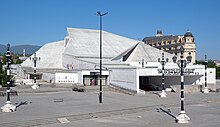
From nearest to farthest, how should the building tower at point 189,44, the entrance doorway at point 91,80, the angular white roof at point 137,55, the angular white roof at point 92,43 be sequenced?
the entrance doorway at point 91,80, the angular white roof at point 137,55, the angular white roof at point 92,43, the building tower at point 189,44

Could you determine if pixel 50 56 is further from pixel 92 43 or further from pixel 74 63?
pixel 74 63

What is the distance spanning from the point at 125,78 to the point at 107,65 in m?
8.50

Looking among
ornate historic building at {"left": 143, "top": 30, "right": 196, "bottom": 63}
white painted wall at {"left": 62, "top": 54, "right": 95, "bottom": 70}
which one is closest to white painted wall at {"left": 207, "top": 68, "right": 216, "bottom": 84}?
white painted wall at {"left": 62, "top": 54, "right": 95, "bottom": 70}

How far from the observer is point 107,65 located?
49.3m

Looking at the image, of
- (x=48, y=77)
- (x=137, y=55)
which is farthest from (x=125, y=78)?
(x=48, y=77)

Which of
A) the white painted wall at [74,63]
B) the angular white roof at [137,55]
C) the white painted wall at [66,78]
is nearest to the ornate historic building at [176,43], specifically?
the angular white roof at [137,55]

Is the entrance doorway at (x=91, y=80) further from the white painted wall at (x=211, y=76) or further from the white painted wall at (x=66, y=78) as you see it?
the white painted wall at (x=211, y=76)

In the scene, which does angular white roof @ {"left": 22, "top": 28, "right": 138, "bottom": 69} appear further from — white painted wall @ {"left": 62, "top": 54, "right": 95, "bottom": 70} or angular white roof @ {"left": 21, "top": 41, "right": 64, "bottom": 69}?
white painted wall @ {"left": 62, "top": 54, "right": 95, "bottom": 70}

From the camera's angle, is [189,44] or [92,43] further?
[189,44]

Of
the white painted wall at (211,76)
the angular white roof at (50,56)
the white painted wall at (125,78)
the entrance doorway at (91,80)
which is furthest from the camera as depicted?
the angular white roof at (50,56)

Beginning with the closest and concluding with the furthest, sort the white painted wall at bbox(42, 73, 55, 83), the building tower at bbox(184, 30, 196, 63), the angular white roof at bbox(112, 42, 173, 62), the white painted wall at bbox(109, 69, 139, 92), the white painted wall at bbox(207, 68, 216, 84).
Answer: the white painted wall at bbox(109, 69, 139, 92) < the white painted wall at bbox(42, 73, 55, 83) < the white painted wall at bbox(207, 68, 216, 84) < the angular white roof at bbox(112, 42, 173, 62) < the building tower at bbox(184, 30, 196, 63)

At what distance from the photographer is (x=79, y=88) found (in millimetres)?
42281

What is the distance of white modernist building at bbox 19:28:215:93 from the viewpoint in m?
42.7

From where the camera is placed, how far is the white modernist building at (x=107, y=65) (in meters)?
42.7
